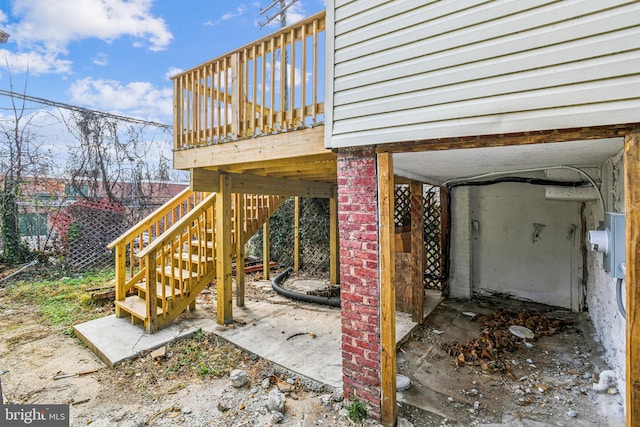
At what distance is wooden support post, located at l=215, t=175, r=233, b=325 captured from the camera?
4.30m

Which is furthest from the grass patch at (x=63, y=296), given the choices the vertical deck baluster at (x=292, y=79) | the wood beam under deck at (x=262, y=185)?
the vertical deck baluster at (x=292, y=79)

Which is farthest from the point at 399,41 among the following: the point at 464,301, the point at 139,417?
the point at 464,301

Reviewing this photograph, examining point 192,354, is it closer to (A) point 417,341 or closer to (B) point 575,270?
(A) point 417,341

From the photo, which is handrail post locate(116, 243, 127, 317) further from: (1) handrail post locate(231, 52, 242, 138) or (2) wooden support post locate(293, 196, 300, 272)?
(2) wooden support post locate(293, 196, 300, 272)

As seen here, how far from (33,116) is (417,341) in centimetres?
1008

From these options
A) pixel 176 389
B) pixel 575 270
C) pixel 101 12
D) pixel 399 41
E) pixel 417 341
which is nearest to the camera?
pixel 399 41

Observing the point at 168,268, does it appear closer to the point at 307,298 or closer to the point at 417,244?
the point at 307,298

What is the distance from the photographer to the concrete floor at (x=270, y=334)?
132 inches

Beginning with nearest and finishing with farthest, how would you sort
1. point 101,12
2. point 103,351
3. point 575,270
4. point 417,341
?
point 103,351 < point 417,341 < point 575,270 < point 101,12

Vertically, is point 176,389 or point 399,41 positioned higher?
point 399,41

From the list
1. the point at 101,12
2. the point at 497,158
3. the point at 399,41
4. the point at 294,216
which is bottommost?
the point at 294,216

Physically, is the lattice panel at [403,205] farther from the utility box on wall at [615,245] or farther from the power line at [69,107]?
the power line at [69,107]

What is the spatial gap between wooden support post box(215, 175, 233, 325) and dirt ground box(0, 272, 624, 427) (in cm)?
43

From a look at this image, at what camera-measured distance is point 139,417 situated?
2.60 metres
